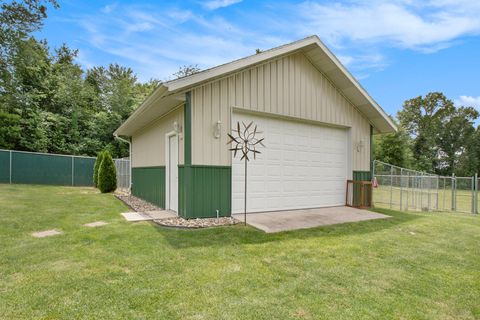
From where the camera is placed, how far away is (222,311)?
2.28m

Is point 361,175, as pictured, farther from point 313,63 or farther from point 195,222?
point 195,222

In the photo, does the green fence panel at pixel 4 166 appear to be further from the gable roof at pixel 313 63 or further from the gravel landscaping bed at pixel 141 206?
the gravel landscaping bed at pixel 141 206

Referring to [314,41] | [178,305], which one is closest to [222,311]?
[178,305]

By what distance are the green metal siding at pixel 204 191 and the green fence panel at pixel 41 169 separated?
12.8m

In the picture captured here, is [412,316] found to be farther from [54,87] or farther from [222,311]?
[54,87]

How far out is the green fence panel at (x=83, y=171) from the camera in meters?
15.7

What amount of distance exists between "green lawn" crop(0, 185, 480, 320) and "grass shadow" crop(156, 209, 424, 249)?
2cm

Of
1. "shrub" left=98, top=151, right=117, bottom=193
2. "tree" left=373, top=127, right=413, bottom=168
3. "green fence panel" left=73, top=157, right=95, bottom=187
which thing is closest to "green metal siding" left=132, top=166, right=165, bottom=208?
"shrub" left=98, top=151, right=117, bottom=193

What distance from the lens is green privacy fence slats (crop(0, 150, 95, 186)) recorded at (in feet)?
45.6

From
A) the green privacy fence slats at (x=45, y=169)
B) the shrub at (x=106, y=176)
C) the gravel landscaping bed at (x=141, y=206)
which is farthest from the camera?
the green privacy fence slats at (x=45, y=169)

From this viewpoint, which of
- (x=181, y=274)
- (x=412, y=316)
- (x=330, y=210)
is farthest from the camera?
(x=330, y=210)

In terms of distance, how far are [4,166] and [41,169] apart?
5.00ft

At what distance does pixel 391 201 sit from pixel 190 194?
758 cm

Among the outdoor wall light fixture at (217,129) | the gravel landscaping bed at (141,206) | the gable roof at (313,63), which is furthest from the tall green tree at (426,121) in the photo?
the outdoor wall light fixture at (217,129)
